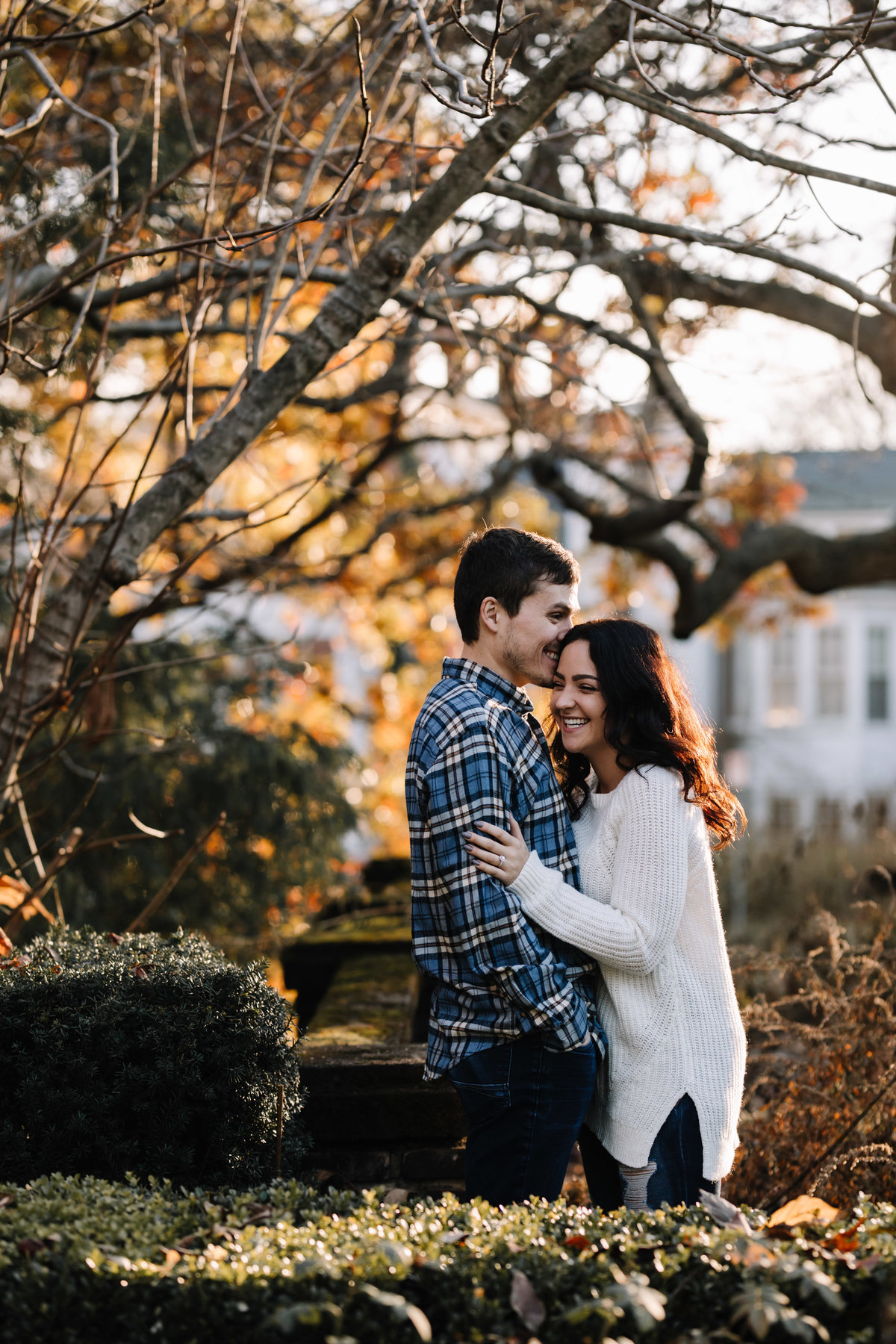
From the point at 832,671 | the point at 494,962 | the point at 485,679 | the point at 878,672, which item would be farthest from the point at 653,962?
the point at 878,672

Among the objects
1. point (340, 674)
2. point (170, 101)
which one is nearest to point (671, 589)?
point (340, 674)

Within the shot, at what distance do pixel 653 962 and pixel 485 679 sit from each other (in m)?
0.73

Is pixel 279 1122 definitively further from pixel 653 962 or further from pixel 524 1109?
pixel 653 962

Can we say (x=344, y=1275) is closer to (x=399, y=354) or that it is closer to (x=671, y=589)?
(x=399, y=354)

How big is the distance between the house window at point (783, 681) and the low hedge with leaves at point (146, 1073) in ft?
84.4

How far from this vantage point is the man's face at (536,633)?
2691 mm

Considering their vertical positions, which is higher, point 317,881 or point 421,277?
point 421,277

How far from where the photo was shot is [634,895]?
8.05 feet

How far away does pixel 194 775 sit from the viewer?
688 centimetres

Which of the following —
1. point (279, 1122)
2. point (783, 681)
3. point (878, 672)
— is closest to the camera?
point (279, 1122)

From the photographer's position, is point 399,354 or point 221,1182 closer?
point 221,1182

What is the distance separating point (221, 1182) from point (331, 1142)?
62cm

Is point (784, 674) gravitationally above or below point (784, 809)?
above

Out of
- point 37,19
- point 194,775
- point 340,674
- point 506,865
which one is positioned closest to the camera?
point 506,865
